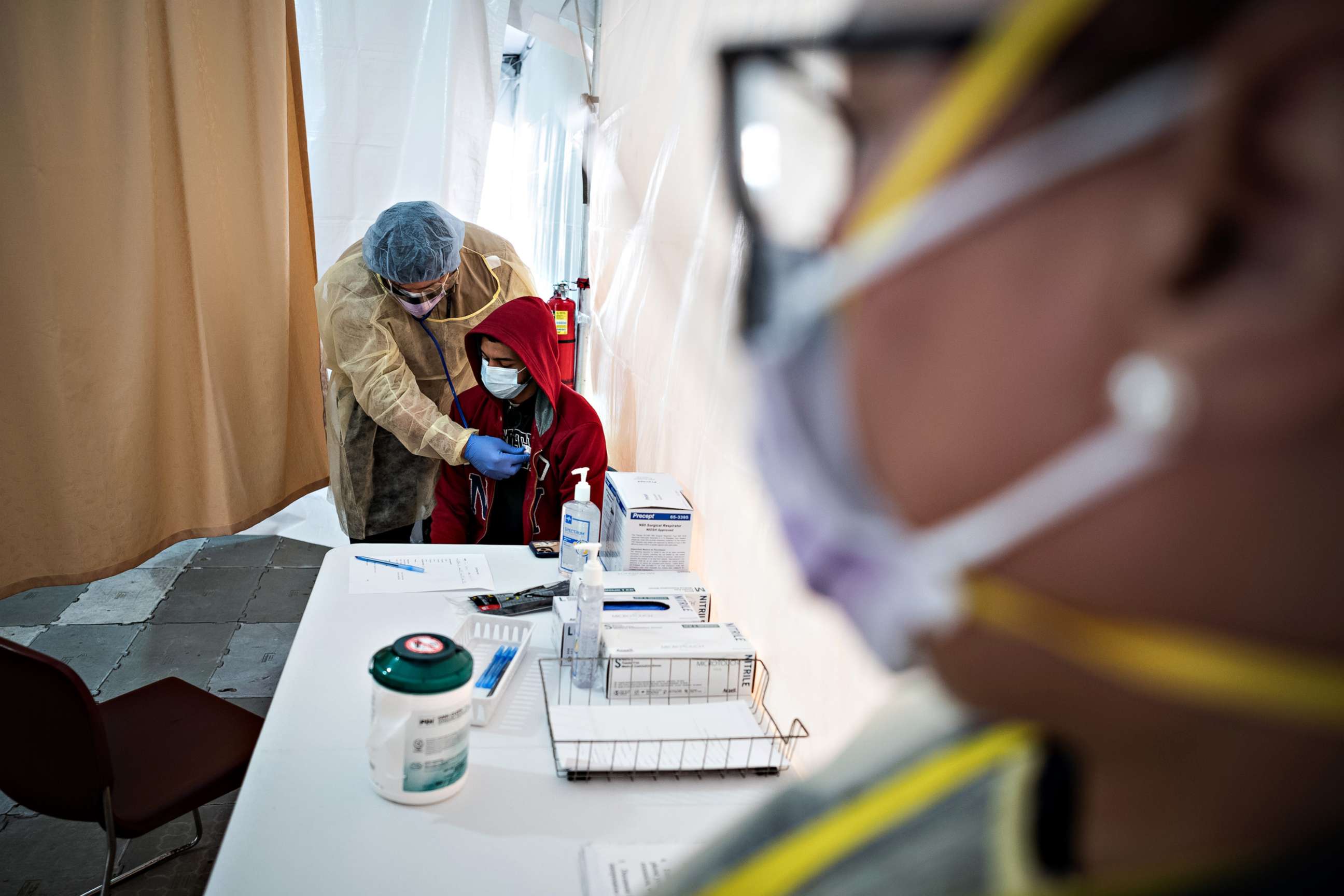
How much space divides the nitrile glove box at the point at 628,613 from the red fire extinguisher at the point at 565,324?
5.75ft

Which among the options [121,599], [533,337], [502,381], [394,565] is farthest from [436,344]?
[121,599]

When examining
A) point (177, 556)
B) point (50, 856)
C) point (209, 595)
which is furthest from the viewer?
point (177, 556)

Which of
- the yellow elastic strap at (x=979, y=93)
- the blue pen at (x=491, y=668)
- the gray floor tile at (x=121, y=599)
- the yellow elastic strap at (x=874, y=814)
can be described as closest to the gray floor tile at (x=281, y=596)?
the gray floor tile at (x=121, y=599)

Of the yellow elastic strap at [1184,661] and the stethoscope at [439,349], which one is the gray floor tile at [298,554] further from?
the yellow elastic strap at [1184,661]

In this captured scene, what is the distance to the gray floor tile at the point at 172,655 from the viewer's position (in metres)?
2.45

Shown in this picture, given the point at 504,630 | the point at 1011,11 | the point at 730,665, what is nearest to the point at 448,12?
the point at 504,630

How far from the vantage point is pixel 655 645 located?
127cm

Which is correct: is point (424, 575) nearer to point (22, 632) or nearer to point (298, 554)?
point (22, 632)

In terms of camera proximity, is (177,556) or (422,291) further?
(177,556)

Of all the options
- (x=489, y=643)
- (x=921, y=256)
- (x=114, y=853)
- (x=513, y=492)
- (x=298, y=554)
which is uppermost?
(x=921, y=256)

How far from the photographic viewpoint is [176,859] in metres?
1.80

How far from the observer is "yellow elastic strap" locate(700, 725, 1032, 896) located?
0.37m

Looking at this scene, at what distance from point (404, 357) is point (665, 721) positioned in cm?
183

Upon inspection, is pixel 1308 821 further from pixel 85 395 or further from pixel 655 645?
pixel 85 395
